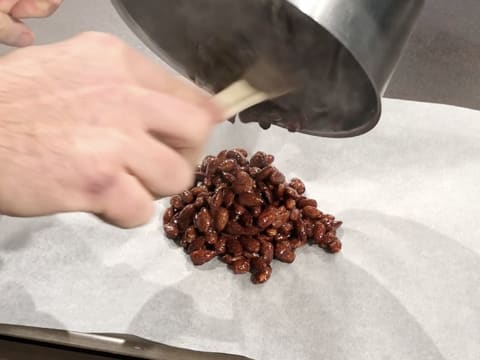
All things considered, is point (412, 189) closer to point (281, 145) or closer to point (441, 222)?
point (441, 222)

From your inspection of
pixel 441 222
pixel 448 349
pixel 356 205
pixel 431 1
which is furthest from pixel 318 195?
pixel 431 1

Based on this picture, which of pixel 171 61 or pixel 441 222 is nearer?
pixel 171 61

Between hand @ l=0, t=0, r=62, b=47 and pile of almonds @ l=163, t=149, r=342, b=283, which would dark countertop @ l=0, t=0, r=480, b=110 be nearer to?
pile of almonds @ l=163, t=149, r=342, b=283

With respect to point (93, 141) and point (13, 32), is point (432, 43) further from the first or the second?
point (93, 141)

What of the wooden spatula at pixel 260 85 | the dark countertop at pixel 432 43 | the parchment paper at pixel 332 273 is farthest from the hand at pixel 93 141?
the dark countertop at pixel 432 43

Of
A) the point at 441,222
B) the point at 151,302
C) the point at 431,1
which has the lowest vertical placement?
the point at 151,302

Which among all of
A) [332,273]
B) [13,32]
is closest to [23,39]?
[13,32]
